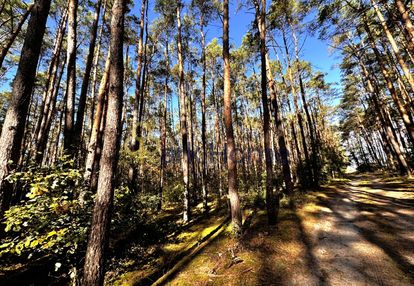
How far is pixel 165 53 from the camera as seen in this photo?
16547mm

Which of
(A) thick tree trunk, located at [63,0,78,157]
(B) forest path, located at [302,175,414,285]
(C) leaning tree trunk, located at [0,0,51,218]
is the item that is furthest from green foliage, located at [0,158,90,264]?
(B) forest path, located at [302,175,414,285]

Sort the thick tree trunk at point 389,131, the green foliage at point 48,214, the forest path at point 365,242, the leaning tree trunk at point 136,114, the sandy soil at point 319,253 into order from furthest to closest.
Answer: the thick tree trunk at point 389,131 → the leaning tree trunk at point 136,114 → the sandy soil at point 319,253 → the forest path at point 365,242 → the green foliage at point 48,214

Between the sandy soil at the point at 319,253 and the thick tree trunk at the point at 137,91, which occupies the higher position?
the thick tree trunk at the point at 137,91

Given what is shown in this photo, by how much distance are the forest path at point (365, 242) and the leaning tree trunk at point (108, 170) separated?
426cm

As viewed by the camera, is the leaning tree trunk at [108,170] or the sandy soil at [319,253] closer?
the leaning tree trunk at [108,170]

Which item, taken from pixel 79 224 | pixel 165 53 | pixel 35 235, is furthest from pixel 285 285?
pixel 165 53

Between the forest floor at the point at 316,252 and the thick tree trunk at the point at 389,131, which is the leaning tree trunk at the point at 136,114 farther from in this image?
the thick tree trunk at the point at 389,131

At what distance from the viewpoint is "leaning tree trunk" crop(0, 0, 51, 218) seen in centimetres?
336

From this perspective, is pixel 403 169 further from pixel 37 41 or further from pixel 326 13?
pixel 37 41

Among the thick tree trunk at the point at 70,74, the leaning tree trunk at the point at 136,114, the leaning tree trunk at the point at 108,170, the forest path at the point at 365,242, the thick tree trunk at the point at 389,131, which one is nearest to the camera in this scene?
the leaning tree trunk at the point at 108,170

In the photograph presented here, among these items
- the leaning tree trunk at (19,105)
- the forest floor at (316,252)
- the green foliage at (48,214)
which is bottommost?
the forest floor at (316,252)

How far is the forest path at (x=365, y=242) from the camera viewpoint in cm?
387

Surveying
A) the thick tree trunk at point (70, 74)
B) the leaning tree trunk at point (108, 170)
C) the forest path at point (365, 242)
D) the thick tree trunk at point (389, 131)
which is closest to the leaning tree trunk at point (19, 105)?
the leaning tree trunk at point (108, 170)

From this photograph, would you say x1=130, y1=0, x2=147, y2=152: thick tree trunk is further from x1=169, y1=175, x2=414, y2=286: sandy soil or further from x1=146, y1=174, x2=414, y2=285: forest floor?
x1=169, y1=175, x2=414, y2=286: sandy soil
